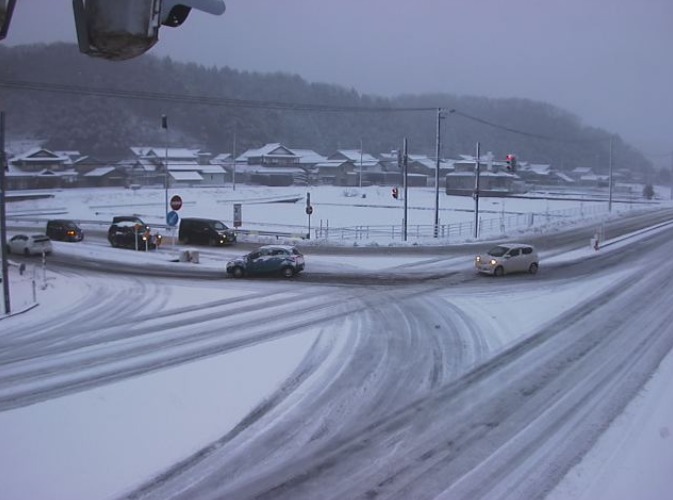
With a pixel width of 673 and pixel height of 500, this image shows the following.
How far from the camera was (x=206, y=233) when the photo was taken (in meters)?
41.1

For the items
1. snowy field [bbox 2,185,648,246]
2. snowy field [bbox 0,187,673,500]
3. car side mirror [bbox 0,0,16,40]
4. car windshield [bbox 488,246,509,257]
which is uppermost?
car side mirror [bbox 0,0,16,40]

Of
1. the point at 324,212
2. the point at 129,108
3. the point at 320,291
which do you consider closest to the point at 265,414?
the point at 320,291

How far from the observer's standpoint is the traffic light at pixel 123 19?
12.3ft

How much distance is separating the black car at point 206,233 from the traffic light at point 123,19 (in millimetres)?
37536

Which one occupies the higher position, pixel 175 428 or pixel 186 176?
pixel 186 176

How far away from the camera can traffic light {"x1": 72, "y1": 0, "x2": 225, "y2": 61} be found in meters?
3.74

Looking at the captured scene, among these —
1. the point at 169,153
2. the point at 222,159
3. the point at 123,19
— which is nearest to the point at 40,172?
the point at 169,153

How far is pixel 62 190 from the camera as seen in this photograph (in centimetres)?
9681

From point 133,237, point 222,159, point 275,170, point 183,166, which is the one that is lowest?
point 133,237

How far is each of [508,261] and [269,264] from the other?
10.9 metres

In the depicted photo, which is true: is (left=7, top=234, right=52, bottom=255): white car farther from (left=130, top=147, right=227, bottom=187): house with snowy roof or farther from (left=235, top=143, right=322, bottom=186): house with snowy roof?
(left=235, top=143, right=322, bottom=186): house with snowy roof

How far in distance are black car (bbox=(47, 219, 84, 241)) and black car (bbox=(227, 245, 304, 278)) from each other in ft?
64.7

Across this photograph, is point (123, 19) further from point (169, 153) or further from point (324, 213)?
point (169, 153)

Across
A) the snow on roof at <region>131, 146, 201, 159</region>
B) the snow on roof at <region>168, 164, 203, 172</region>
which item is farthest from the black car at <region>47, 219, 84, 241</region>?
the snow on roof at <region>131, 146, 201, 159</region>
